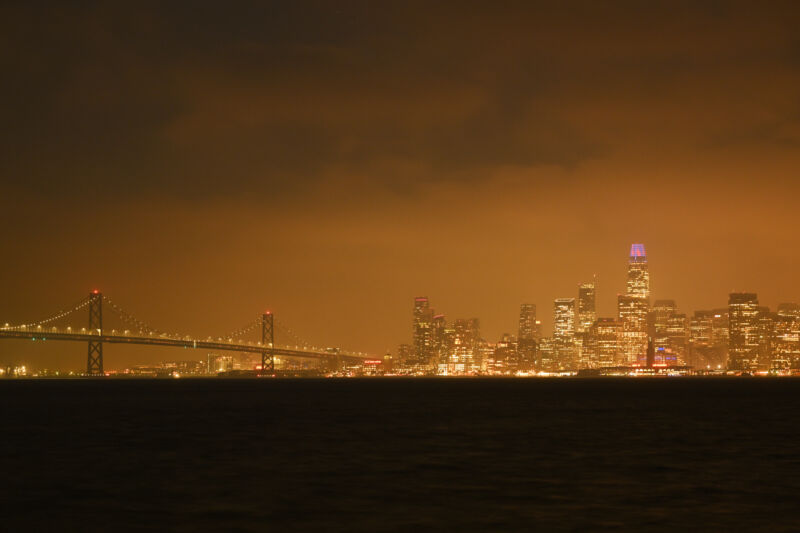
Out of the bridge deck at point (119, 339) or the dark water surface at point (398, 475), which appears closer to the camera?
the dark water surface at point (398, 475)

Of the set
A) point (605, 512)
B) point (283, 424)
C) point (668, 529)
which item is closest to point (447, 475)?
point (605, 512)

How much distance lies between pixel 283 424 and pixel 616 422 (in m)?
22.2

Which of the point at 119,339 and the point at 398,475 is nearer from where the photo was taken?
the point at 398,475

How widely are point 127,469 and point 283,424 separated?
998 inches

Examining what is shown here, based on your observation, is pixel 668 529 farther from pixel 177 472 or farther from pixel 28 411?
Result: pixel 28 411

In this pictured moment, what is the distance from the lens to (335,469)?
3659 centimetres

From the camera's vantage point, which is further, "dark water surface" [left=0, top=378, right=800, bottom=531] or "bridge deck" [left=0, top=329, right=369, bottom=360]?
"bridge deck" [left=0, top=329, right=369, bottom=360]

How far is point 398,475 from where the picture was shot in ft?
114

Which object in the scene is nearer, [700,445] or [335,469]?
[335,469]

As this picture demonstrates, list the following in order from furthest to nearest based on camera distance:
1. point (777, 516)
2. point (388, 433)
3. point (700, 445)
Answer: point (388, 433)
point (700, 445)
point (777, 516)

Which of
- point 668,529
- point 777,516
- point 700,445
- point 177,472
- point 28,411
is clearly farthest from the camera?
point 28,411

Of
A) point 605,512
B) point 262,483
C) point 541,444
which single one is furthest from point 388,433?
point 605,512

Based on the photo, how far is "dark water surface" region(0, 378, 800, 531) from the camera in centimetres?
2578

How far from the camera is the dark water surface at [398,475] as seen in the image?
A: 1015 inches
